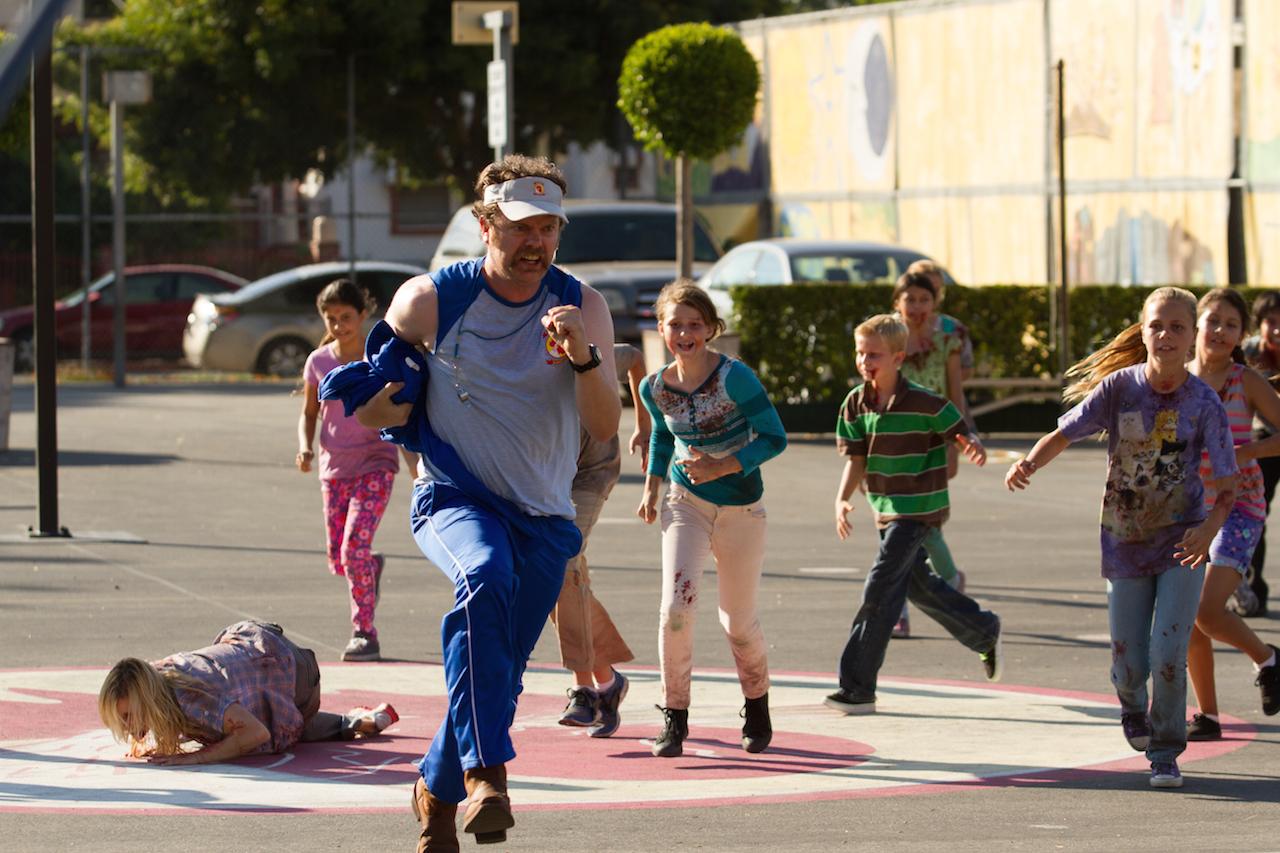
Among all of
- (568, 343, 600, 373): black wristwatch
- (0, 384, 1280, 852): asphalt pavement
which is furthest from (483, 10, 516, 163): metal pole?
(568, 343, 600, 373): black wristwatch

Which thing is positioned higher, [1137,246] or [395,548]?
[1137,246]

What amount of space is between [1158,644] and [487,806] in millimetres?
2722

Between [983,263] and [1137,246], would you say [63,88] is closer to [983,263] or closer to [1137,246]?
[983,263]

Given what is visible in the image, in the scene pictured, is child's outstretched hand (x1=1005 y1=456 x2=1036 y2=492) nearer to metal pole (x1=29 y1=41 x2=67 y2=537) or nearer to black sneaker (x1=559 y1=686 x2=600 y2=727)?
black sneaker (x1=559 y1=686 x2=600 y2=727)

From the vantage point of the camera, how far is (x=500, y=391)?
20.1 feet

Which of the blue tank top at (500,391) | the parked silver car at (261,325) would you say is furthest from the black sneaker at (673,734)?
the parked silver car at (261,325)

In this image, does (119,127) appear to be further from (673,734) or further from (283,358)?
(673,734)

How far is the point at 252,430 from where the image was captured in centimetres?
2166

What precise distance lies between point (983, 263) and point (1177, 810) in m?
21.0

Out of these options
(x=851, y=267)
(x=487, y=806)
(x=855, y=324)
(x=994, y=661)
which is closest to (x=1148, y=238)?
(x=851, y=267)

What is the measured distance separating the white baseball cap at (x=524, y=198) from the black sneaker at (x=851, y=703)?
301 centimetres

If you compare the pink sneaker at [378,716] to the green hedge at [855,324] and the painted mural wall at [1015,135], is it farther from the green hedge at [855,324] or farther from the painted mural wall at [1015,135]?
the painted mural wall at [1015,135]

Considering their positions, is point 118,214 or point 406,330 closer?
point 406,330

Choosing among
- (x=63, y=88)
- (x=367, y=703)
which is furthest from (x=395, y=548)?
(x=63, y=88)
